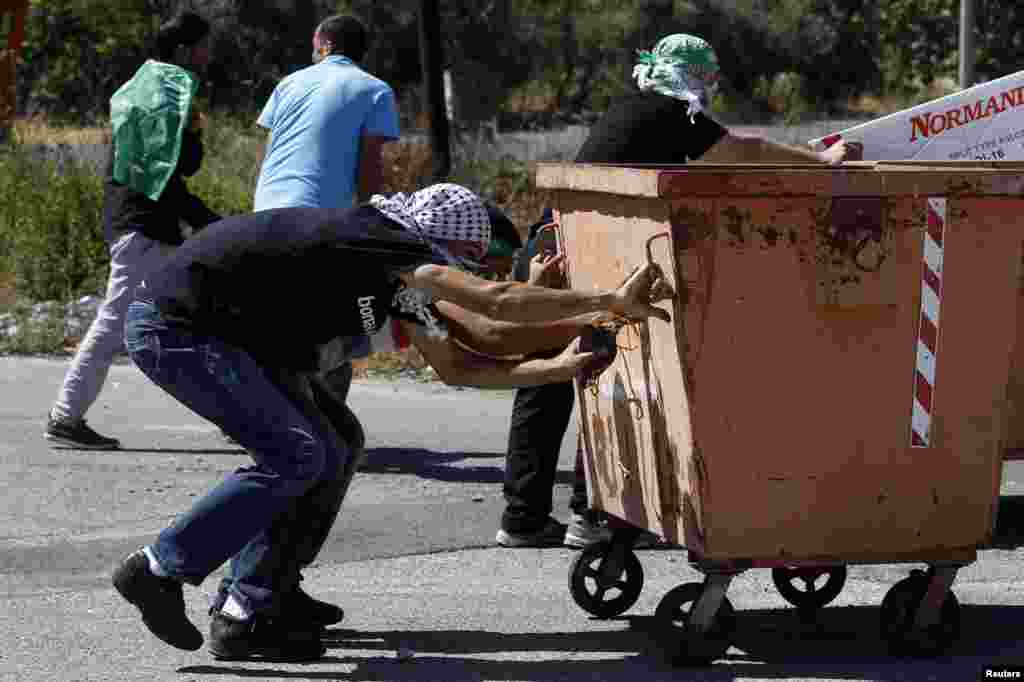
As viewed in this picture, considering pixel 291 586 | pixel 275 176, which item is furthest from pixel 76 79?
pixel 291 586

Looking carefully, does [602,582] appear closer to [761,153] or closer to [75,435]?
[761,153]

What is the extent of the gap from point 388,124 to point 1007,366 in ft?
9.69

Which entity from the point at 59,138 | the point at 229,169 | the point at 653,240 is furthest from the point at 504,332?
the point at 59,138

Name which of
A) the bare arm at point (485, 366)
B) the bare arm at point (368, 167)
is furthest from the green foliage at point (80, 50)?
the bare arm at point (485, 366)

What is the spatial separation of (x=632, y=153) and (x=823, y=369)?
1.48 metres

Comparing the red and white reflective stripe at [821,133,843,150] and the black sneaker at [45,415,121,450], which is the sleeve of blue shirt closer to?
the black sneaker at [45,415,121,450]

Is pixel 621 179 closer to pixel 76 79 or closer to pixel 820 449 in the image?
pixel 820 449

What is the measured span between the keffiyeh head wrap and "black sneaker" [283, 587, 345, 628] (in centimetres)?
209

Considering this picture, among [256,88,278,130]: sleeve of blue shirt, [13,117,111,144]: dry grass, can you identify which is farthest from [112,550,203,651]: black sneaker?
[13,117,111,144]: dry grass

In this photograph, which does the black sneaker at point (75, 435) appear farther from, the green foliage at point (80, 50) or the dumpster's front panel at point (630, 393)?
the green foliage at point (80, 50)

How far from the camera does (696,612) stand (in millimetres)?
5145

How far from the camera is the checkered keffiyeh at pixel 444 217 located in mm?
4941

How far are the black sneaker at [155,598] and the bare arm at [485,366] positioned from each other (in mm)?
950

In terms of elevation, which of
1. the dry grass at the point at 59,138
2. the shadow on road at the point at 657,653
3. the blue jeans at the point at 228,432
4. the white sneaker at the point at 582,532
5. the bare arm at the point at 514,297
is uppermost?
the bare arm at the point at 514,297
